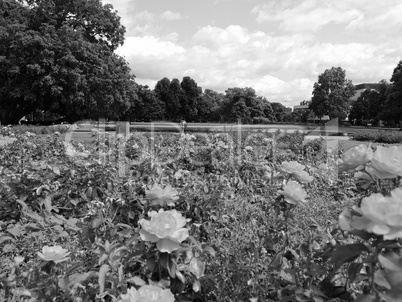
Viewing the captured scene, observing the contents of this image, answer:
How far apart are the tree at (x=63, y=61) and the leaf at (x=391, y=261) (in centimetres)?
1944

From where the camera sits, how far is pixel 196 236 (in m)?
2.02

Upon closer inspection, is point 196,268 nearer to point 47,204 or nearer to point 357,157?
point 357,157

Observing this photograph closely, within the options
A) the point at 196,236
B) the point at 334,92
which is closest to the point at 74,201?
the point at 196,236

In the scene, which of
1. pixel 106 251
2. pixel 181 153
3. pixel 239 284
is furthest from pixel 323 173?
pixel 106 251

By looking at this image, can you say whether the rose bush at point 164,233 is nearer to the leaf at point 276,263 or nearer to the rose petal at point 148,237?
the rose petal at point 148,237

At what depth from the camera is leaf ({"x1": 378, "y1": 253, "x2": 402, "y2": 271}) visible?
80cm

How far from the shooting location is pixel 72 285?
1.29 meters

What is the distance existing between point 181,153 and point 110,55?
19.1 meters

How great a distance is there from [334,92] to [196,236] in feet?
129

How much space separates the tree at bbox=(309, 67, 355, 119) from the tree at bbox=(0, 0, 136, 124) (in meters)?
23.2

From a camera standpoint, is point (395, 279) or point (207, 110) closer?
point (395, 279)

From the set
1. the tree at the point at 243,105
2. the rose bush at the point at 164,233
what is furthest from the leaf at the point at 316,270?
the tree at the point at 243,105

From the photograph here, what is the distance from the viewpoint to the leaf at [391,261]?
798 mm

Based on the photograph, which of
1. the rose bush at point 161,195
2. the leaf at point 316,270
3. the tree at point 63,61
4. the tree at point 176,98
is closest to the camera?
the leaf at point 316,270
